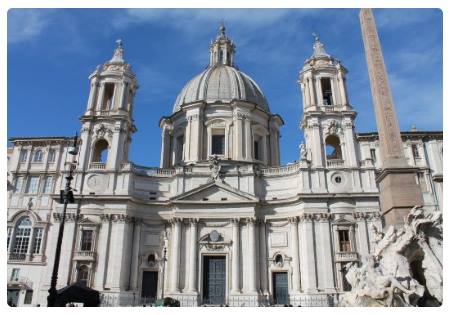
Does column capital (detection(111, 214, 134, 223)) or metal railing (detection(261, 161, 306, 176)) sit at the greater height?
metal railing (detection(261, 161, 306, 176))

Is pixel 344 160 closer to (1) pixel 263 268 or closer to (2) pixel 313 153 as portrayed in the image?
(2) pixel 313 153

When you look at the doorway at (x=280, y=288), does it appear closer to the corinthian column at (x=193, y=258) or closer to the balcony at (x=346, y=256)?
the balcony at (x=346, y=256)

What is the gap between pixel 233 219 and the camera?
33.2 metres

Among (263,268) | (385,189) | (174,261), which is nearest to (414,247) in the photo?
(385,189)

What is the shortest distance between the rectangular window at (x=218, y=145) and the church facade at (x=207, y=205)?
124 mm

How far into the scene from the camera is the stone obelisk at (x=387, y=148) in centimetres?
1673

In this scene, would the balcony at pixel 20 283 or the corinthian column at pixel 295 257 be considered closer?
the corinthian column at pixel 295 257

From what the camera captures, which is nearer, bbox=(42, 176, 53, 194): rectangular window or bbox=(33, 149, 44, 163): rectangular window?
bbox=(42, 176, 53, 194): rectangular window

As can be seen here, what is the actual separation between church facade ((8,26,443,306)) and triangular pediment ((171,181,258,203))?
90 mm

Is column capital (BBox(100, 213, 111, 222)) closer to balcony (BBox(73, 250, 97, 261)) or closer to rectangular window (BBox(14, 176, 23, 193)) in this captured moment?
balcony (BBox(73, 250, 97, 261))

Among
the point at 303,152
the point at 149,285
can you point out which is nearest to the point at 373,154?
the point at 303,152

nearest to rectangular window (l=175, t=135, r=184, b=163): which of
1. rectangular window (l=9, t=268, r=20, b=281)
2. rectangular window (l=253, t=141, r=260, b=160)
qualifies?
rectangular window (l=253, t=141, r=260, b=160)

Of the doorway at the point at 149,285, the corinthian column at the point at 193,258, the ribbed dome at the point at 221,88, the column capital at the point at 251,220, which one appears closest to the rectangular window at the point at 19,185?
the doorway at the point at 149,285

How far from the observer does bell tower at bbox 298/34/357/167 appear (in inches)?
1361
